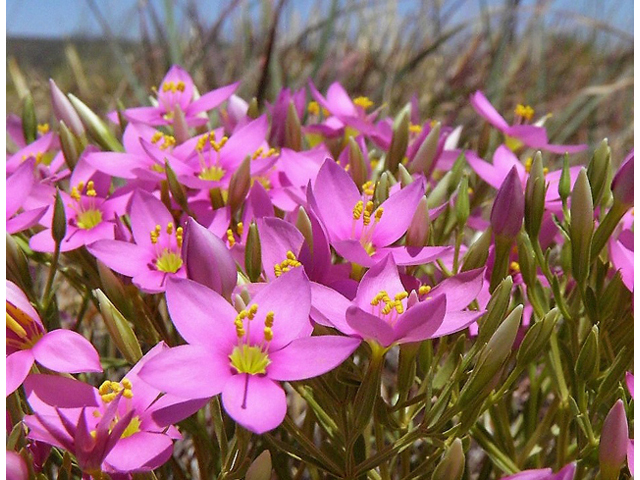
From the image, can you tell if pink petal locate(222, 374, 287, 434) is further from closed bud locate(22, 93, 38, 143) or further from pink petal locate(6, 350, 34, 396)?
closed bud locate(22, 93, 38, 143)

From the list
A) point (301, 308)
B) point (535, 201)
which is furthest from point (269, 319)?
point (535, 201)

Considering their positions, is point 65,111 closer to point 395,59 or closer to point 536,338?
point 536,338

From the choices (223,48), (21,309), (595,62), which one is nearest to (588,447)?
(21,309)

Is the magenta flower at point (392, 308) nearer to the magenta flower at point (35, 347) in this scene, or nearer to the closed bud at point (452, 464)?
the closed bud at point (452, 464)

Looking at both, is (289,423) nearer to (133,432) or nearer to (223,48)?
(133,432)

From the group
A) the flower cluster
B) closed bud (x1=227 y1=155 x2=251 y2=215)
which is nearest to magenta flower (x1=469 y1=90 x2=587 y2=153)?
the flower cluster
